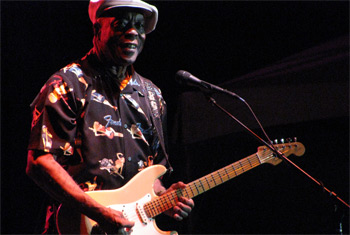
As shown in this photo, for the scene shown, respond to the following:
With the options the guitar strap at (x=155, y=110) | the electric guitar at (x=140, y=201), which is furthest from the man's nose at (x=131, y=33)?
the electric guitar at (x=140, y=201)

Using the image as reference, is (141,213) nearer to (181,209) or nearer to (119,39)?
(181,209)

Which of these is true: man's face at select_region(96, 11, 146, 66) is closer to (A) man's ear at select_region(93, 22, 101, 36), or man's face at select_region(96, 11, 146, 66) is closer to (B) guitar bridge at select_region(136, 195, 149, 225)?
(A) man's ear at select_region(93, 22, 101, 36)

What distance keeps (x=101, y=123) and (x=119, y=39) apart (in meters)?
0.59

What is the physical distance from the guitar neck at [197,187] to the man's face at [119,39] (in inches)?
36.9

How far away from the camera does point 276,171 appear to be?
175 inches

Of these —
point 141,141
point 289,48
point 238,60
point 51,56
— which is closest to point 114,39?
point 141,141

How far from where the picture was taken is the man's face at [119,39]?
2.71 m

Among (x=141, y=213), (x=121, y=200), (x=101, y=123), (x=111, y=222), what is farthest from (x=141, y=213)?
(x=101, y=123)

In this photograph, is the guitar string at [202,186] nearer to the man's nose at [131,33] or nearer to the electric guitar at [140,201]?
the electric guitar at [140,201]

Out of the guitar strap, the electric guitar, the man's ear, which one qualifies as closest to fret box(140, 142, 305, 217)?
the electric guitar

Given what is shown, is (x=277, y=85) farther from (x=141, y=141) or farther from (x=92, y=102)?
(x=92, y=102)

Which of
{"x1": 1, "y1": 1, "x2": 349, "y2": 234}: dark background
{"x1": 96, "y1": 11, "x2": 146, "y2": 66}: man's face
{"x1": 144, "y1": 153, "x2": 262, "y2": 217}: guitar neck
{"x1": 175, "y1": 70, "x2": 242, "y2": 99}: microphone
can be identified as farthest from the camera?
{"x1": 1, "y1": 1, "x2": 349, "y2": 234}: dark background

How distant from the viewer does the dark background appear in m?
4.23

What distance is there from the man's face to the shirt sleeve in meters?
0.40
